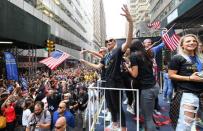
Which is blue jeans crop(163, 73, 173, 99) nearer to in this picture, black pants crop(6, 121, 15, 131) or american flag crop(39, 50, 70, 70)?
american flag crop(39, 50, 70, 70)

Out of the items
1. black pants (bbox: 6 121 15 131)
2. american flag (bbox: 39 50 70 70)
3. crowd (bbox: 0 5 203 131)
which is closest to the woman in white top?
crowd (bbox: 0 5 203 131)

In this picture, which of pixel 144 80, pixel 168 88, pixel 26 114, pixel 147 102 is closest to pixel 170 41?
pixel 168 88

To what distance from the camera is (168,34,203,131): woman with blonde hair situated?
12.5 feet

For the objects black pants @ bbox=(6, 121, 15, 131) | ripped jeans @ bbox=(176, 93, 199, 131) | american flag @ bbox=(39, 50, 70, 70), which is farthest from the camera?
american flag @ bbox=(39, 50, 70, 70)

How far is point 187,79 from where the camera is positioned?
149 inches

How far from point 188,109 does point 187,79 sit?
40 cm

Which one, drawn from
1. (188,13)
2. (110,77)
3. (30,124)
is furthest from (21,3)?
(110,77)

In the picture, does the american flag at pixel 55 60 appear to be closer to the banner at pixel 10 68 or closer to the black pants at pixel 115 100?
the banner at pixel 10 68

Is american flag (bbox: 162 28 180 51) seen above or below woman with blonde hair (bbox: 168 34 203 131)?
above

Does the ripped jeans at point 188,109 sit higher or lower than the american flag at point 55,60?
lower

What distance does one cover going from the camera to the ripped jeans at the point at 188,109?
12.5 ft

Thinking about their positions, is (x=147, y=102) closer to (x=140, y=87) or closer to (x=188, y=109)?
(x=140, y=87)

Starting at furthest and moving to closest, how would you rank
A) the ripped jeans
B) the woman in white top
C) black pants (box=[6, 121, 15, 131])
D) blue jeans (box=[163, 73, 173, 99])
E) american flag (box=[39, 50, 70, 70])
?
american flag (box=[39, 50, 70, 70]), black pants (box=[6, 121, 15, 131]), blue jeans (box=[163, 73, 173, 99]), the woman in white top, the ripped jeans

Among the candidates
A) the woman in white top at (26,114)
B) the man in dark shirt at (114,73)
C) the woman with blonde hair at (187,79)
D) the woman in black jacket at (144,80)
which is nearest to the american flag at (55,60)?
the woman in white top at (26,114)
